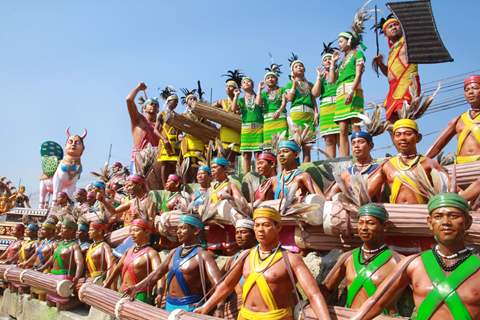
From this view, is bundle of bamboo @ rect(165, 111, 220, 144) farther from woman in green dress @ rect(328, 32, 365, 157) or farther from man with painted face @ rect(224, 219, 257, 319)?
man with painted face @ rect(224, 219, 257, 319)

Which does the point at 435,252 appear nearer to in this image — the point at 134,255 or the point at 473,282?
the point at 473,282

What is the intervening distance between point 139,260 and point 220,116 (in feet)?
13.9

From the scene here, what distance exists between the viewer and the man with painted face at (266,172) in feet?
16.8

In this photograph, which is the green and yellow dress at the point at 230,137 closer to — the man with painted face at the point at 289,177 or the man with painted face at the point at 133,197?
the man with painted face at the point at 133,197

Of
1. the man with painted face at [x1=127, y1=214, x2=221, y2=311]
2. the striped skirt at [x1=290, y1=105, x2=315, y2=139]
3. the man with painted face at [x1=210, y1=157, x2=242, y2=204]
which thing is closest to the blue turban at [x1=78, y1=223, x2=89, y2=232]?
the man with painted face at [x1=210, y1=157, x2=242, y2=204]

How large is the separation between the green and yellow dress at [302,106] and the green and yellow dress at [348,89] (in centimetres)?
69

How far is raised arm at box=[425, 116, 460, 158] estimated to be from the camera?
186 inches

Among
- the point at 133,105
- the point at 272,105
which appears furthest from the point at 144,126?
the point at 272,105

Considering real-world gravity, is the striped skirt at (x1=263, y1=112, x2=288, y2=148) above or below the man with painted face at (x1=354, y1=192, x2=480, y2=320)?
above

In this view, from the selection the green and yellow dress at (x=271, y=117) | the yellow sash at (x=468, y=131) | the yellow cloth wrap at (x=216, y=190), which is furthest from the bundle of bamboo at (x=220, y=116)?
the yellow sash at (x=468, y=131)

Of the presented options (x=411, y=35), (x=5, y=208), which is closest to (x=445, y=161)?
(x=411, y=35)

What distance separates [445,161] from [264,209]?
2.21 m

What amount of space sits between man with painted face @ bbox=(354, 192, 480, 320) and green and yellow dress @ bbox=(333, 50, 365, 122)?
3769mm

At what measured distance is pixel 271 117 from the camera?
7758mm
